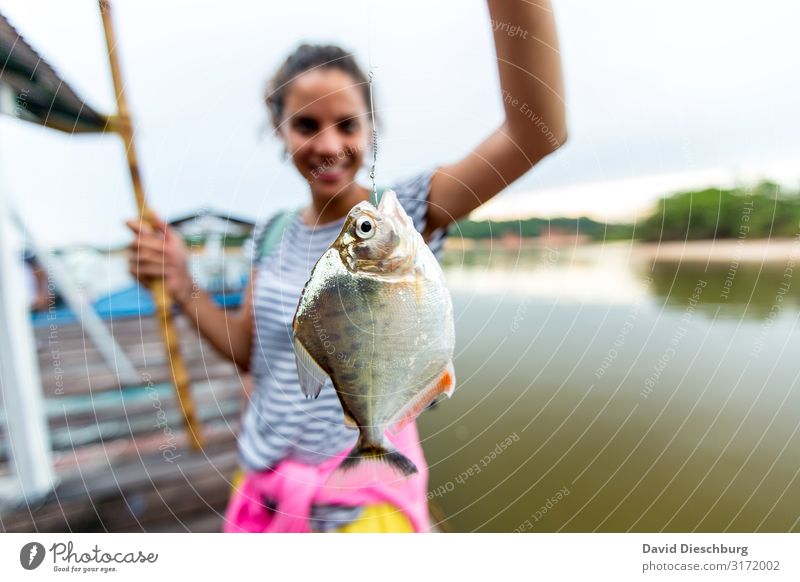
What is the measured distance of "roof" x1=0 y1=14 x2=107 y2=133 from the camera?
63 centimetres

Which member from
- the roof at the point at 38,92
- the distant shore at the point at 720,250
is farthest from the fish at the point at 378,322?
the roof at the point at 38,92

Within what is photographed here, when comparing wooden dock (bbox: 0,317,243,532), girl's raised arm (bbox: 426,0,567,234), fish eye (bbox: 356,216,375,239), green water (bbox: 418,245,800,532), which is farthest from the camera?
wooden dock (bbox: 0,317,243,532)

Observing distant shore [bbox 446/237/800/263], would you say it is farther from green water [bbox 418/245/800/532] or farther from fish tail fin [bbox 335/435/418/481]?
fish tail fin [bbox 335/435/418/481]

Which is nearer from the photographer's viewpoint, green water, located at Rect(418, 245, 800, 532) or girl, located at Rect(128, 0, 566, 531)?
girl, located at Rect(128, 0, 566, 531)

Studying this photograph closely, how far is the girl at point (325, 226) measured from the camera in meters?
0.43

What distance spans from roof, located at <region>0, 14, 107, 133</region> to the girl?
235 mm

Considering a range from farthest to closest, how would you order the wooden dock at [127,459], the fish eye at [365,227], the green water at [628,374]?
1. the wooden dock at [127,459]
2. the green water at [628,374]
3. the fish eye at [365,227]

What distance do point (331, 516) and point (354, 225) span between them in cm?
37

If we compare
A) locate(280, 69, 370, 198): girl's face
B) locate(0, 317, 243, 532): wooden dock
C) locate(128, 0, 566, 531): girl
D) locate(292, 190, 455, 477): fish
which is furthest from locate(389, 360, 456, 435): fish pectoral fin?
locate(0, 317, 243, 532): wooden dock

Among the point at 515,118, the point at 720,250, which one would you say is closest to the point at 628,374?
the point at 720,250

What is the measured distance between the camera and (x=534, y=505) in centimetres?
80

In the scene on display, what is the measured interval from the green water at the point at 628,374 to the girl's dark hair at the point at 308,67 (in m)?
0.21

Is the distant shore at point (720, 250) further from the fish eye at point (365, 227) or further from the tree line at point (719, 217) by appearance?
the fish eye at point (365, 227)
